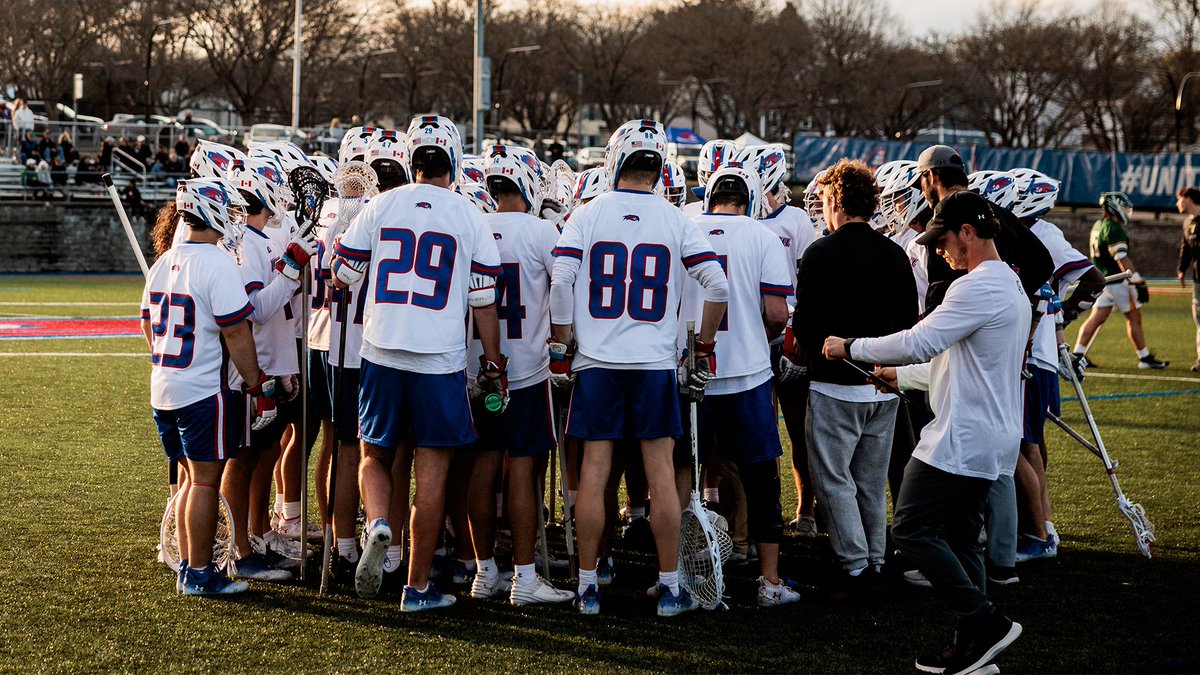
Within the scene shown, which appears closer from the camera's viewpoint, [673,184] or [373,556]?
[373,556]

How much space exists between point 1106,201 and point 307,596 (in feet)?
36.1

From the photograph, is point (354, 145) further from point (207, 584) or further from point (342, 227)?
point (207, 584)

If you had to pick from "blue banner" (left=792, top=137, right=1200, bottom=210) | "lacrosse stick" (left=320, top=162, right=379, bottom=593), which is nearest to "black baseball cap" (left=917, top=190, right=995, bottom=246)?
"lacrosse stick" (left=320, top=162, right=379, bottom=593)

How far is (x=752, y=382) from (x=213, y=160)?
3.34 m

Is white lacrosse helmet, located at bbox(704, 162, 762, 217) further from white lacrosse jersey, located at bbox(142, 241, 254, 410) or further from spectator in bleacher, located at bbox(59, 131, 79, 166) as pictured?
spectator in bleacher, located at bbox(59, 131, 79, 166)

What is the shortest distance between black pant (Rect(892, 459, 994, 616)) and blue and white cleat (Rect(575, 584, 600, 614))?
1585 millimetres

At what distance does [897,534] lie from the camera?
206 inches

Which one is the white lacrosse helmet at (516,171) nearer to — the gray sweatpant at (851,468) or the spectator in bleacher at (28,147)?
the gray sweatpant at (851,468)

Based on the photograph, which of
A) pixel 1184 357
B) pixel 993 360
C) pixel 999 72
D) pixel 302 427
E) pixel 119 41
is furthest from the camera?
pixel 999 72

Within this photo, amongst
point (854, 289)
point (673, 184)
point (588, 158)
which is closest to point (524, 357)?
point (854, 289)

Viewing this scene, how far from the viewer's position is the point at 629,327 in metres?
5.91

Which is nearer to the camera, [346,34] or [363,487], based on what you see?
[363,487]

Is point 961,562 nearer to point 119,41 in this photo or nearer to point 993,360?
point 993,360

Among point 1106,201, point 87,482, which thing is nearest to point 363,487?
point 87,482
